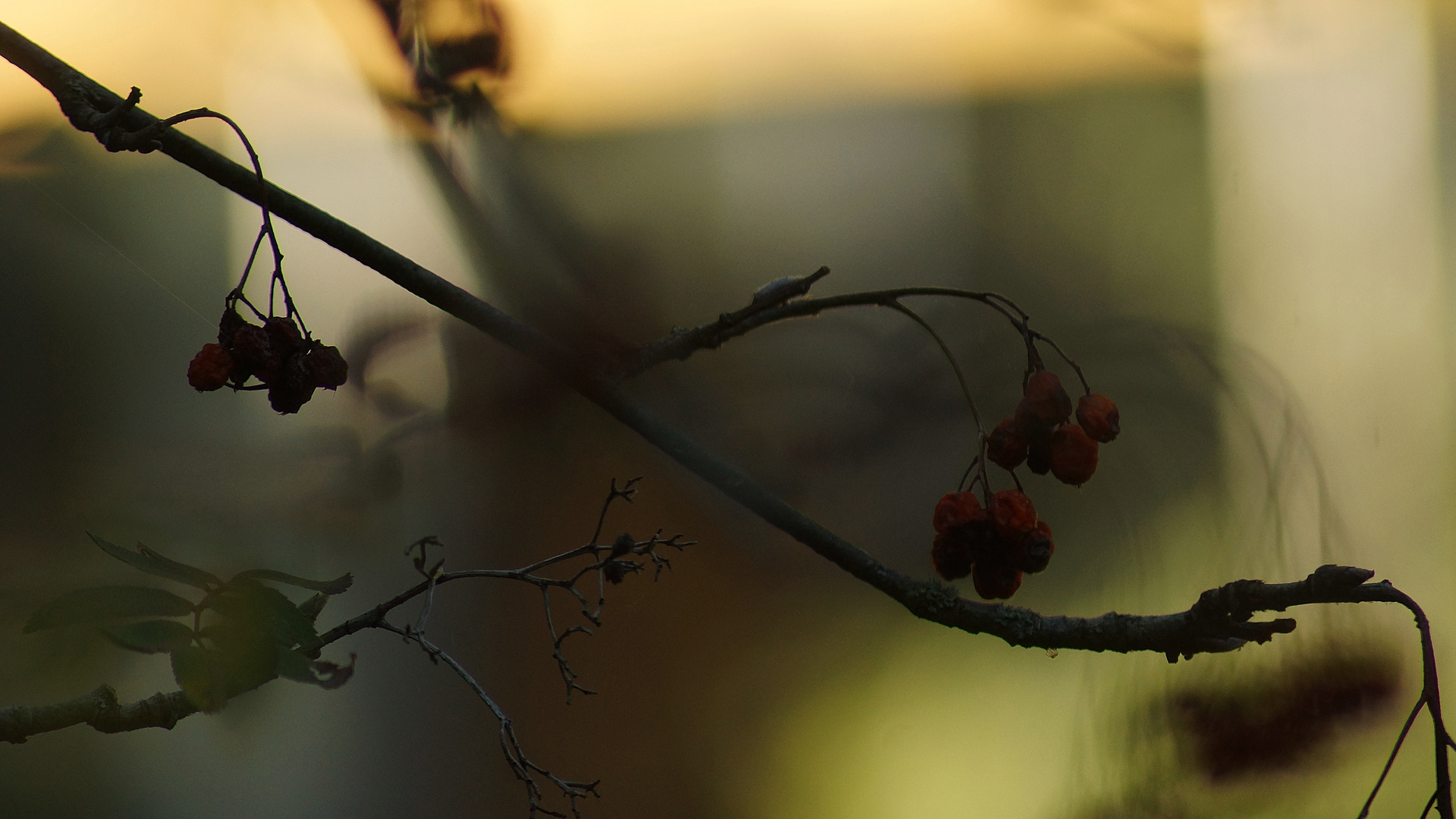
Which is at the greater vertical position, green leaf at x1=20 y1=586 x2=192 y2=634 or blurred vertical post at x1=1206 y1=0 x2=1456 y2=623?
blurred vertical post at x1=1206 y1=0 x2=1456 y2=623

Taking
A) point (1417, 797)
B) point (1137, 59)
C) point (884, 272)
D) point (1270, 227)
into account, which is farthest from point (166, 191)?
point (1417, 797)

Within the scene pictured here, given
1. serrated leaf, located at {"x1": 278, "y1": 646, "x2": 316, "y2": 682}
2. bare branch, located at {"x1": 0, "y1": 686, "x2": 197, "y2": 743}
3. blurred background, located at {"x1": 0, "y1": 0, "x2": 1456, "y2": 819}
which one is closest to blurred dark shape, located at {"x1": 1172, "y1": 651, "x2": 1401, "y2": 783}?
blurred background, located at {"x1": 0, "y1": 0, "x2": 1456, "y2": 819}

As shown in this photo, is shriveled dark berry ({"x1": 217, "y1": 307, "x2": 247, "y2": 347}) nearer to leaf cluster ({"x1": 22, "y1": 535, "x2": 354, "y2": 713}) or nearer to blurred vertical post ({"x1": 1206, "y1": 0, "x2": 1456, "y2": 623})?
leaf cluster ({"x1": 22, "y1": 535, "x2": 354, "y2": 713})

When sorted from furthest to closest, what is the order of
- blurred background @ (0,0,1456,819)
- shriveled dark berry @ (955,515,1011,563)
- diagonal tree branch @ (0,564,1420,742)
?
blurred background @ (0,0,1456,819), shriveled dark berry @ (955,515,1011,563), diagonal tree branch @ (0,564,1420,742)

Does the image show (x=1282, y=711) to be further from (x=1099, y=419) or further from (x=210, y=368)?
(x=210, y=368)

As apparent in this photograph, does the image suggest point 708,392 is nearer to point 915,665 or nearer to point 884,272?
point 884,272

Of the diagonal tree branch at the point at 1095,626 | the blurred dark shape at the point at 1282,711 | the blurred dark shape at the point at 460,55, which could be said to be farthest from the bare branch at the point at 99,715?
the blurred dark shape at the point at 1282,711

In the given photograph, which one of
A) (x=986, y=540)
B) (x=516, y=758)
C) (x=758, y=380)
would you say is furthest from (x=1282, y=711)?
(x=516, y=758)
